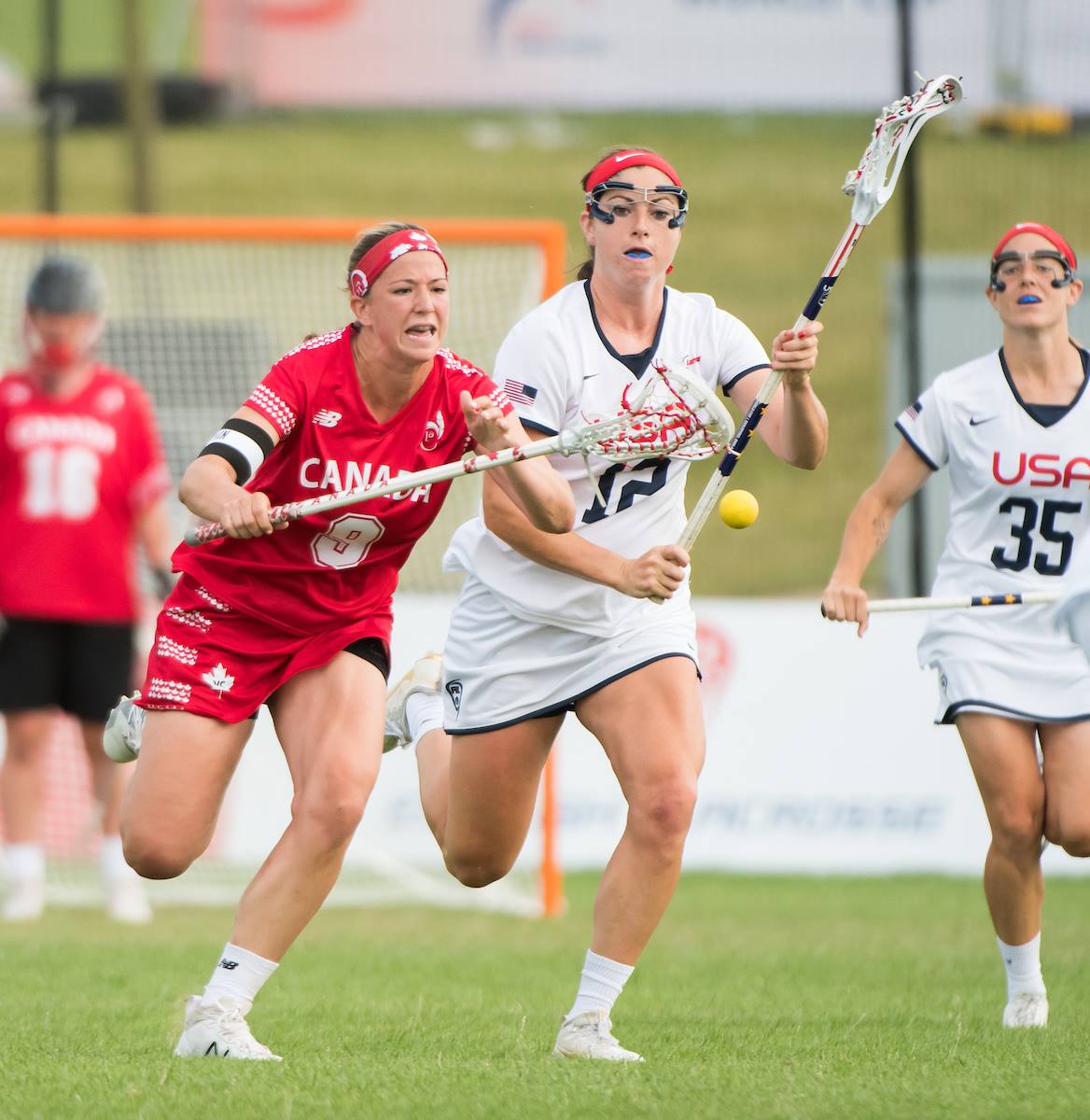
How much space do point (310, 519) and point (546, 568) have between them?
62 centimetres

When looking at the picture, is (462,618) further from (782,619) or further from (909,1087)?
(782,619)

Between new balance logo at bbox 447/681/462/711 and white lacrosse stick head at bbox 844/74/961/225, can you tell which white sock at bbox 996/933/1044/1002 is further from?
white lacrosse stick head at bbox 844/74/961/225

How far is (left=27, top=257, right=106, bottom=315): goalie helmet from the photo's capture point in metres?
7.93

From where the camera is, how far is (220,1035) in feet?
15.3

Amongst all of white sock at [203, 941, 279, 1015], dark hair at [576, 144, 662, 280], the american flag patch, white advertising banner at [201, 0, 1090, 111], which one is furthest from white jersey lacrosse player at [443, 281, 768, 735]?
white advertising banner at [201, 0, 1090, 111]

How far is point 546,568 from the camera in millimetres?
4969

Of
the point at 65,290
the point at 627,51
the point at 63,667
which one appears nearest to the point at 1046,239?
the point at 65,290

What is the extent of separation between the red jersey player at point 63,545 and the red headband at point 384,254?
3461 millimetres

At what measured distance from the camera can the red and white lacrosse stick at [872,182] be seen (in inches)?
188

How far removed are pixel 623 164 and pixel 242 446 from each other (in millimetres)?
1241

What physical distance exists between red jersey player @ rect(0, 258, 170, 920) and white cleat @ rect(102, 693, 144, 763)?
263 centimetres

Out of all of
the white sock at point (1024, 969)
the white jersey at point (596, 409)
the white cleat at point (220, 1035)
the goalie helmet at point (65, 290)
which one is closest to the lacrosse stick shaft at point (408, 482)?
the white jersey at point (596, 409)

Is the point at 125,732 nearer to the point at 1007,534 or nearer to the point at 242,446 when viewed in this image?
the point at 242,446

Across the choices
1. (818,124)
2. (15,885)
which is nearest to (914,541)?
(15,885)
